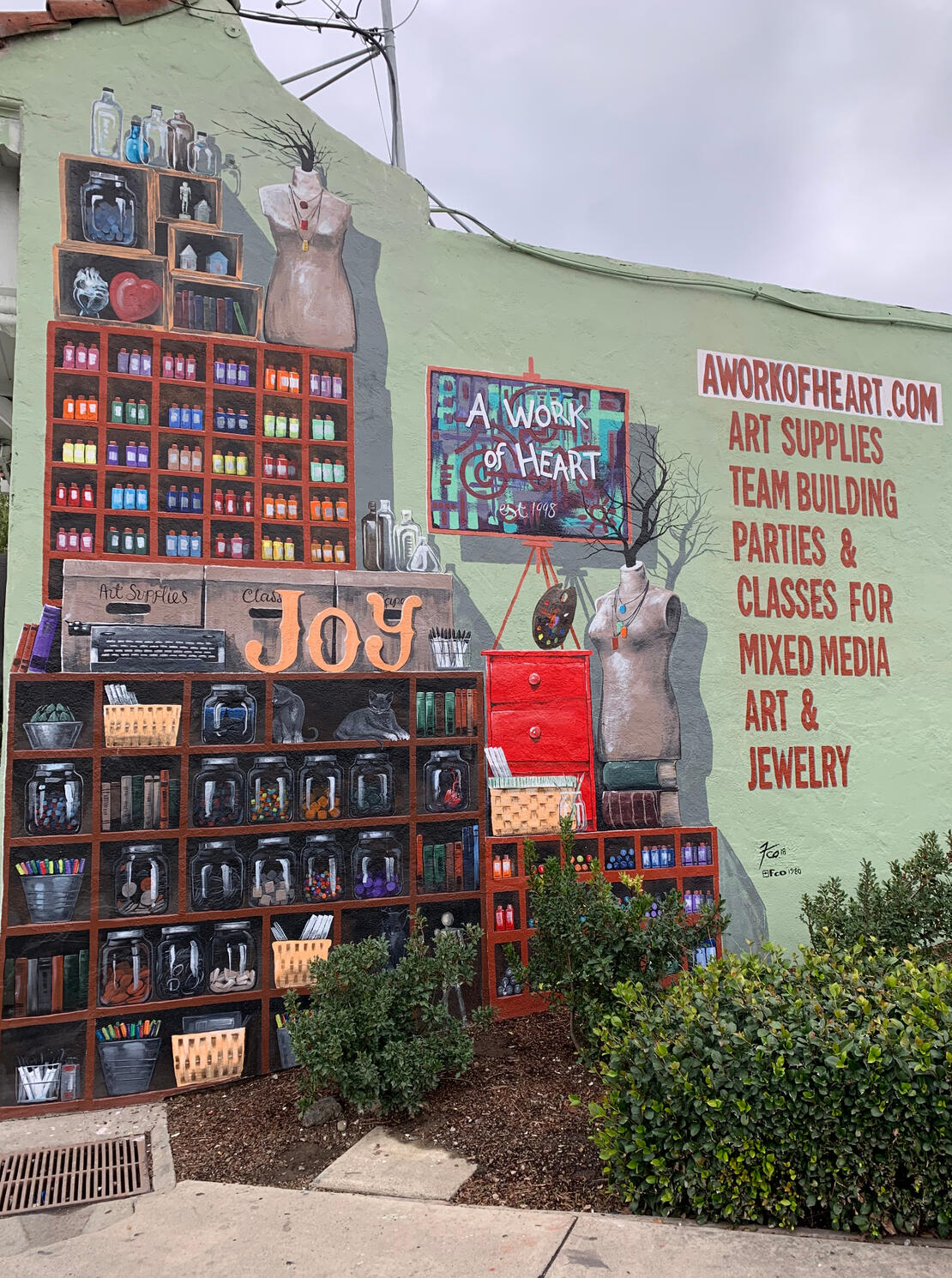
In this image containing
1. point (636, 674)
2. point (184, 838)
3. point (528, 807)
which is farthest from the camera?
point (636, 674)

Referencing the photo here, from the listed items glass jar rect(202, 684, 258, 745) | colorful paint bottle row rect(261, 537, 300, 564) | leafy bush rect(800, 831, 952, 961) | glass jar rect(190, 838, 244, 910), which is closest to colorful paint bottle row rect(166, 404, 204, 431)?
colorful paint bottle row rect(261, 537, 300, 564)

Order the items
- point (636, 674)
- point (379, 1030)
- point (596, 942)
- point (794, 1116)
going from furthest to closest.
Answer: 1. point (636, 674)
2. point (596, 942)
3. point (379, 1030)
4. point (794, 1116)

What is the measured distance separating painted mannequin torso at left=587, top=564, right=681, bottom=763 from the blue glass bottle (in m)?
4.46

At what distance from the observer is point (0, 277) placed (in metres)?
6.00

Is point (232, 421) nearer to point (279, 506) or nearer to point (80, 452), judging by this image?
point (279, 506)

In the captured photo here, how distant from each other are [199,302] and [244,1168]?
528 cm

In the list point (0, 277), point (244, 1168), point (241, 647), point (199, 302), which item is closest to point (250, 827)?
point (241, 647)

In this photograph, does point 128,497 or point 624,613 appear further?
point 624,613

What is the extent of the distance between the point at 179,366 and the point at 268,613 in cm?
177

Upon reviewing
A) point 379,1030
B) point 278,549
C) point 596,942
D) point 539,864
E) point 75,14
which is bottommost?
point 379,1030

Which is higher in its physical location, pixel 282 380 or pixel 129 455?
pixel 282 380

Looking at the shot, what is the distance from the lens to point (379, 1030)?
16.4ft

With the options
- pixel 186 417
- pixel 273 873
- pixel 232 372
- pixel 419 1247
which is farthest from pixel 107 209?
pixel 419 1247

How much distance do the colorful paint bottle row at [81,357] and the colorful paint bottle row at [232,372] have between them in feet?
2.46
